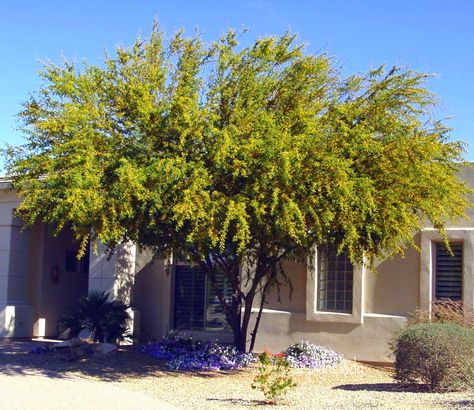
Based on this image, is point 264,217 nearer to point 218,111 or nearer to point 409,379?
point 218,111

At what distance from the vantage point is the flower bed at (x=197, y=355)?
53.9 ft

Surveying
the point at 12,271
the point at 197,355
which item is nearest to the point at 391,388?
the point at 197,355

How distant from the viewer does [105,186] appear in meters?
14.1

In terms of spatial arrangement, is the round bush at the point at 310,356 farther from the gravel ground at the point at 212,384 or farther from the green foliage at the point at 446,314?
the green foliage at the point at 446,314

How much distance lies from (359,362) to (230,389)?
4767 mm

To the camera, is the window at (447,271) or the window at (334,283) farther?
the window at (334,283)

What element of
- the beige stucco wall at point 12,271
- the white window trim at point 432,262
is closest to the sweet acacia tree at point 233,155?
the white window trim at point 432,262

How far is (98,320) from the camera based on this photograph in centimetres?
1927

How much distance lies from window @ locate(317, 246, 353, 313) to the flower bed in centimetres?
269

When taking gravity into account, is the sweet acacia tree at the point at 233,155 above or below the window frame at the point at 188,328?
above

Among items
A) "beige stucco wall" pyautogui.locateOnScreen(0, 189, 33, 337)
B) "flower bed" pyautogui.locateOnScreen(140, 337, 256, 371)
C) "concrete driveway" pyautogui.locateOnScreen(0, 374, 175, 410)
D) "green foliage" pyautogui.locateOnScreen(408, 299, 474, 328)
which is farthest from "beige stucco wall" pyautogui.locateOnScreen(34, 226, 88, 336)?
"green foliage" pyautogui.locateOnScreen(408, 299, 474, 328)

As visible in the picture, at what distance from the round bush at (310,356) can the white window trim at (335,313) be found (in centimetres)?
86

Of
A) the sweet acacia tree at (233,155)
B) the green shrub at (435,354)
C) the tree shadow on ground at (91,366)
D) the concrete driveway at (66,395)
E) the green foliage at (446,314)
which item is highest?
the sweet acacia tree at (233,155)

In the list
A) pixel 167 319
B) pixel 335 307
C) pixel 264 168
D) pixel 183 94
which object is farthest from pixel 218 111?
pixel 167 319
